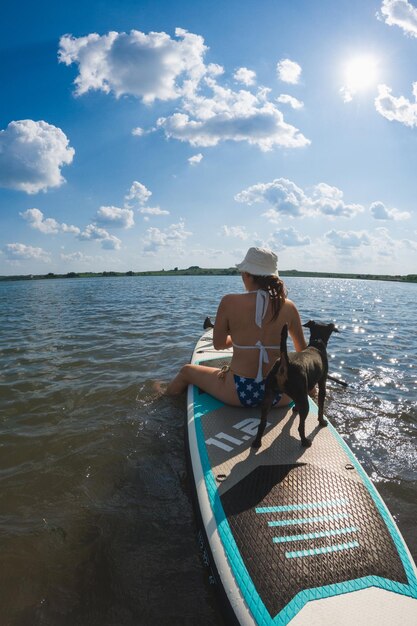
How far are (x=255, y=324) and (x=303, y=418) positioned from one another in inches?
45.9

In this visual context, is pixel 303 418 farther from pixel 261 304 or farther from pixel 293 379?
pixel 261 304

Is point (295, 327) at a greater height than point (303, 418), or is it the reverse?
point (295, 327)

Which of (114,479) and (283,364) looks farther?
(114,479)

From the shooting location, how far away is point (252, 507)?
9.71 ft

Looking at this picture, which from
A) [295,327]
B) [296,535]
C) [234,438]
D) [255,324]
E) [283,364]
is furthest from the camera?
[295,327]

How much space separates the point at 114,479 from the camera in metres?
4.23

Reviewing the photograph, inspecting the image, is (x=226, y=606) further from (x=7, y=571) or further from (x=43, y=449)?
(x=43, y=449)

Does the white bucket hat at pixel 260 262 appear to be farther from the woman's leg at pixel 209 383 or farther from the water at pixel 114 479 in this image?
the water at pixel 114 479

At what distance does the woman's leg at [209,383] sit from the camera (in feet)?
15.5

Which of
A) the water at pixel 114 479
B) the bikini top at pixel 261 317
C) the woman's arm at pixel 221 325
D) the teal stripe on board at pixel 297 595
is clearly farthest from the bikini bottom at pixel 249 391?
the teal stripe on board at pixel 297 595

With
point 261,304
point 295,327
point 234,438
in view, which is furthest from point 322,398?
point 261,304

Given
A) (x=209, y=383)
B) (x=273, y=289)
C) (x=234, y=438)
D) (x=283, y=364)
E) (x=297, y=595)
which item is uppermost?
(x=273, y=289)

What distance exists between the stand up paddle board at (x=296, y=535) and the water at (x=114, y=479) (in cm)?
56

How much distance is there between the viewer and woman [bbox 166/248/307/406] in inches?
160
